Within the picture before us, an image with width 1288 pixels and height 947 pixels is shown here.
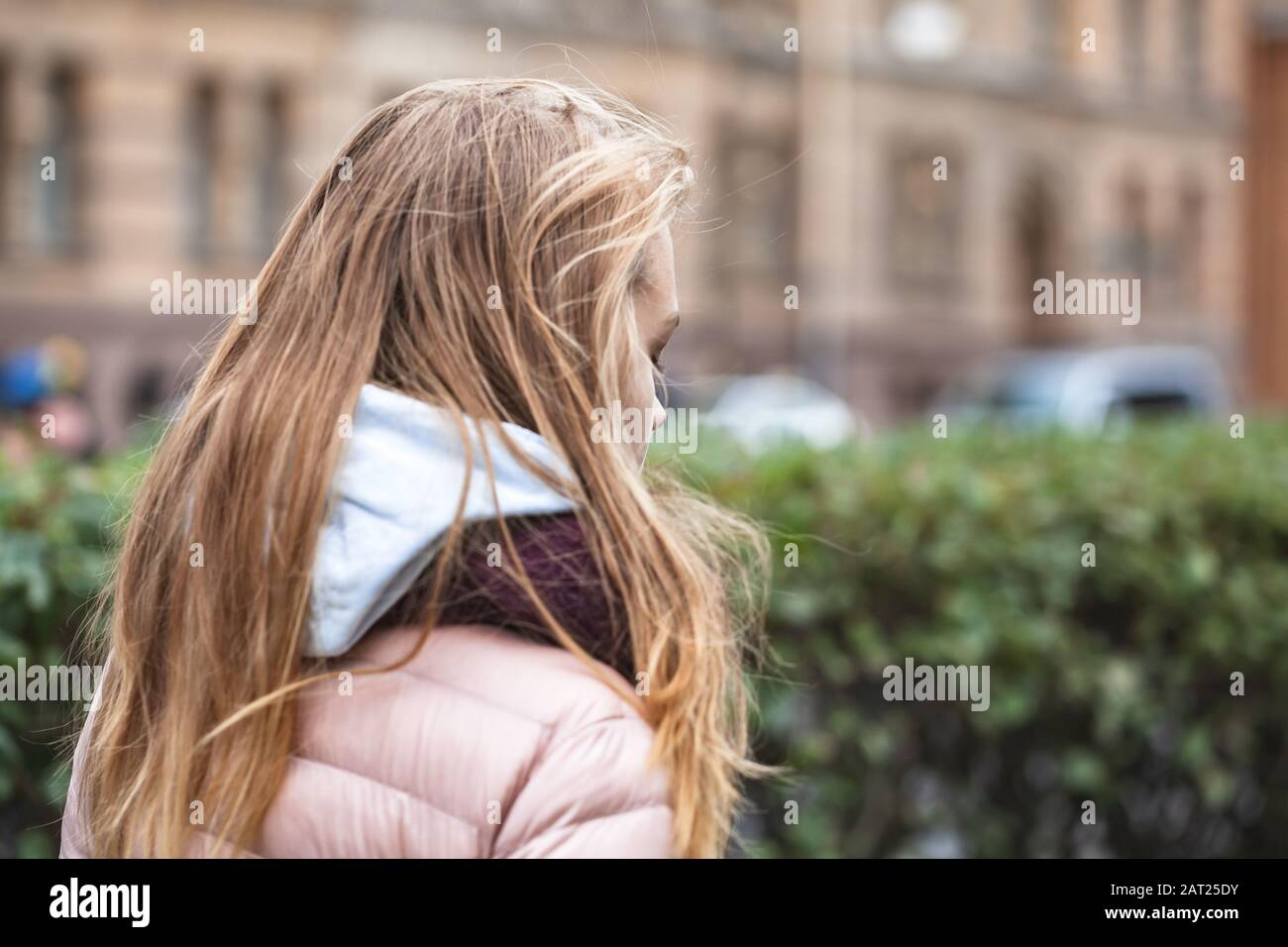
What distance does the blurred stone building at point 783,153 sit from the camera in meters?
20.5

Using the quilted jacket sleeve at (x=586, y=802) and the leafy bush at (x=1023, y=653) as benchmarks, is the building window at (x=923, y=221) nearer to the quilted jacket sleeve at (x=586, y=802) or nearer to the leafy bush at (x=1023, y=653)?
the leafy bush at (x=1023, y=653)

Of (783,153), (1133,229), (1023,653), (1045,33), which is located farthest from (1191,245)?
(1023,653)

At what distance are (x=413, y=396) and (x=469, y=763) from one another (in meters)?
0.40

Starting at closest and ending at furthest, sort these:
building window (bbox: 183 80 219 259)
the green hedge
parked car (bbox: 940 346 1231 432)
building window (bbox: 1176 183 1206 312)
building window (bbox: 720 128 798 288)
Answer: the green hedge, parked car (bbox: 940 346 1231 432), building window (bbox: 183 80 219 259), building window (bbox: 720 128 798 288), building window (bbox: 1176 183 1206 312)

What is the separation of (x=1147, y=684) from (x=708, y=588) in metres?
2.52

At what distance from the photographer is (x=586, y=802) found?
143 centimetres

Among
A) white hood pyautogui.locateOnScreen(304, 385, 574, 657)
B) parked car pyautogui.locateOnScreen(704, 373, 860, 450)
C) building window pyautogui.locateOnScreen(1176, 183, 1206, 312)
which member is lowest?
white hood pyautogui.locateOnScreen(304, 385, 574, 657)

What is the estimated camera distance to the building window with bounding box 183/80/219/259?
21391 mm

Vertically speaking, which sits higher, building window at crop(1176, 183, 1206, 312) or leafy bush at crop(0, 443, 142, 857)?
building window at crop(1176, 183, 1206, 312)

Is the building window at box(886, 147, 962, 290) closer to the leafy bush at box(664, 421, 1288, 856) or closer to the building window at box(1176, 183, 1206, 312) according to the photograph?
the building window at box(1176, 183, 1206, 312)

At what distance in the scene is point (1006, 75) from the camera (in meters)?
29.9

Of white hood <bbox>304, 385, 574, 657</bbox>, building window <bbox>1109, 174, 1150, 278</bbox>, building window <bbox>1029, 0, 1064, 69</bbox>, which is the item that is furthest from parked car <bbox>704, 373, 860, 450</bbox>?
white hood <bbox>304, 385, 574, 657</bbox>

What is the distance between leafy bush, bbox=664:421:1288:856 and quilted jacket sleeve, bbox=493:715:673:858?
71.7 inches
